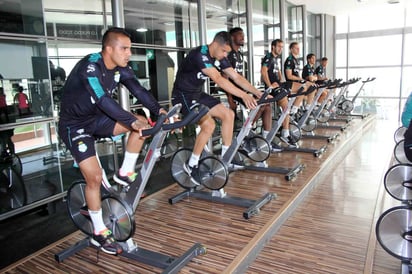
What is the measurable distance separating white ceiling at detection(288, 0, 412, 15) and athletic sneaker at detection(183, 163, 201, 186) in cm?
742

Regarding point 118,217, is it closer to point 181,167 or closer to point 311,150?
point 181,167

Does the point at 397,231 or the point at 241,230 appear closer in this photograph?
the point at 397,231

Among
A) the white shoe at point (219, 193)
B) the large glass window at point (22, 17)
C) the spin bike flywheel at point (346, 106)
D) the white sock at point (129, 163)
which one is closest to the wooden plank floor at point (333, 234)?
the white shoe at point (219, 193)

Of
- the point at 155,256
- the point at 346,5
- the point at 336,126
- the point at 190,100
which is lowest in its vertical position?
the point at 155,256

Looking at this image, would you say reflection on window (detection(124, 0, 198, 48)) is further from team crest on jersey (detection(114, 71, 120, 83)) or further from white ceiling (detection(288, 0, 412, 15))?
white ceiling (detection(288, 0, 412, 15))

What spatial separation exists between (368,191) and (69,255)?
3.45m

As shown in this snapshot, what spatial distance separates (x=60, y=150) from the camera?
13.2 feet

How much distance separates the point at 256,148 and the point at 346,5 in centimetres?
750

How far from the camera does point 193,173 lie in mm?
3723

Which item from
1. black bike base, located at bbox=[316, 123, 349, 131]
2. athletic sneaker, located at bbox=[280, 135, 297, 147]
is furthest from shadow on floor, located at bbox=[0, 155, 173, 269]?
black bike base, located at bbox=[316, 123, 349, 131]

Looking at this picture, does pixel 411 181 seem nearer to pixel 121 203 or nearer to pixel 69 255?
pixel 121 203

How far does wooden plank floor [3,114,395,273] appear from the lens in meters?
2.59

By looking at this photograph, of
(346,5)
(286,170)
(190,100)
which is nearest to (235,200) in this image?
(190,100)

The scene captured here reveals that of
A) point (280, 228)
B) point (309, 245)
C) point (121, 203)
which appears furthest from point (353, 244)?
point (121, 203)
